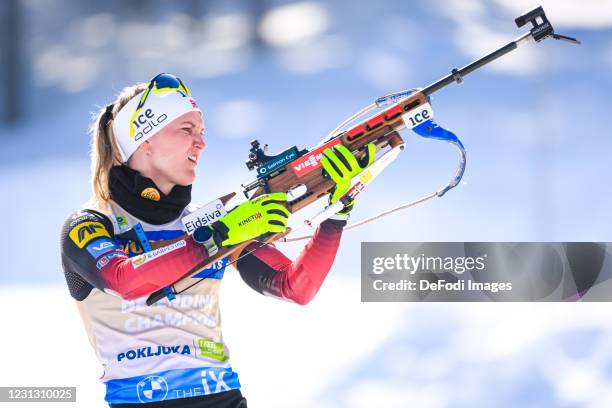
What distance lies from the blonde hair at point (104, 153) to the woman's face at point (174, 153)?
0.29 feet

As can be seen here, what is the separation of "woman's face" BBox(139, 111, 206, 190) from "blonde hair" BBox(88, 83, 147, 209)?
0.09 m

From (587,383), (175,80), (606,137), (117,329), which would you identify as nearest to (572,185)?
(606,137)

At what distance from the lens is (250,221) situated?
2.00 meters

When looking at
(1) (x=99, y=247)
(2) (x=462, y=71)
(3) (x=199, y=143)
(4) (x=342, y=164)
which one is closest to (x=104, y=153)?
(3) (x=199, y=143)

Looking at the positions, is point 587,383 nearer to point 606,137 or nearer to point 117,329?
point 606,137

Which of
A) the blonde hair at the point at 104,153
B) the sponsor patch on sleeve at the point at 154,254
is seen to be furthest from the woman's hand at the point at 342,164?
the blonde hair at the point at 104,153

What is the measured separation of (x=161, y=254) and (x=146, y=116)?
1.58ft

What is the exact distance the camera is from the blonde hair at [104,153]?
2152 mm

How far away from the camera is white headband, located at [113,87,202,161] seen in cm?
221

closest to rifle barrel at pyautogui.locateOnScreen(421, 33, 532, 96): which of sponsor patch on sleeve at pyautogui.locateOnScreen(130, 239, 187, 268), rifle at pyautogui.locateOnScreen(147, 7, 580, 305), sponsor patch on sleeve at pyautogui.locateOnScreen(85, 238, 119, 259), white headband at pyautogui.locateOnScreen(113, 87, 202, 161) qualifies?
rifle at pyautogui.locateOnScreen(147, 7, 580, 305)

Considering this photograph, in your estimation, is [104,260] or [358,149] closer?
[104,260]

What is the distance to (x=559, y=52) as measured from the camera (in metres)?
3.43

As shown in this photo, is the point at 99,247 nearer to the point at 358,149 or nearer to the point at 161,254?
the point at 161,254

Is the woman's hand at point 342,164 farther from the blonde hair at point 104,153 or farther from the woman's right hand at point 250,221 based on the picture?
the blonde hair at point 104,153
